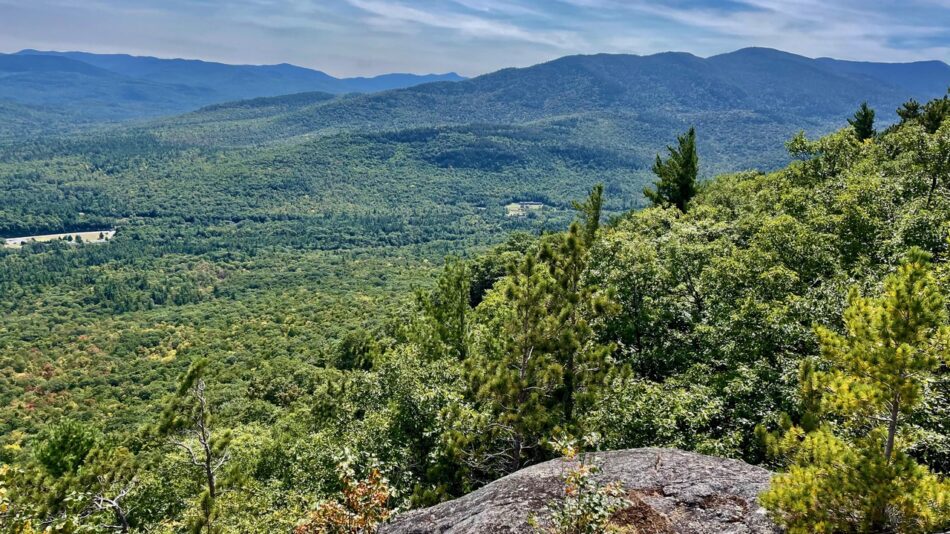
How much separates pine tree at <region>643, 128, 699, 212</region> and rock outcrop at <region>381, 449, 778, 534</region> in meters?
33.4

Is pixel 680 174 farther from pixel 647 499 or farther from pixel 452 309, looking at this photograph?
pixel 647 499

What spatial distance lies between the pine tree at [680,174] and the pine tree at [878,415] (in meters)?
35.0

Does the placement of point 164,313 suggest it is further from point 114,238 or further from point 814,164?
point 814,164

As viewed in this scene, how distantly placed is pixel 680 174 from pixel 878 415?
119ft

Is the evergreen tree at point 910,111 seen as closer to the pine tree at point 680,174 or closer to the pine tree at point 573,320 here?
the pine tree at point 680,174

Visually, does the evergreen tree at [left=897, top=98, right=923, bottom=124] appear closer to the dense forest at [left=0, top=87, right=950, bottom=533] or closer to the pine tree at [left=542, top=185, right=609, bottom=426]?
the dense forest at [left=0, top=87, right=950, bottom=533]

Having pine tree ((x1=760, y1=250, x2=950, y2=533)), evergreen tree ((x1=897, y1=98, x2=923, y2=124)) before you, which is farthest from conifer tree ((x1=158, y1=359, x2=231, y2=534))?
evergreen tree ((x1=897, y1=98, x2=923, y2=124))

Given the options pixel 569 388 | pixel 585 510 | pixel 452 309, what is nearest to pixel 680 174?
pixel 452 309

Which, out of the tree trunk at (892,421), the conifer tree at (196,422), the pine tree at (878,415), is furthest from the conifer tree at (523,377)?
the tree trunk at (892,421)

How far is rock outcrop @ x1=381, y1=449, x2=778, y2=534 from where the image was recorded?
8.39 metres

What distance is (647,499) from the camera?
8.96m

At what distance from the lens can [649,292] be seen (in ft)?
61.3

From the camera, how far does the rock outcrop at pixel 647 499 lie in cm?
839

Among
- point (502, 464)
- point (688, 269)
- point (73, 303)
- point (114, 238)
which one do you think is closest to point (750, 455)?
point (502, 464)
